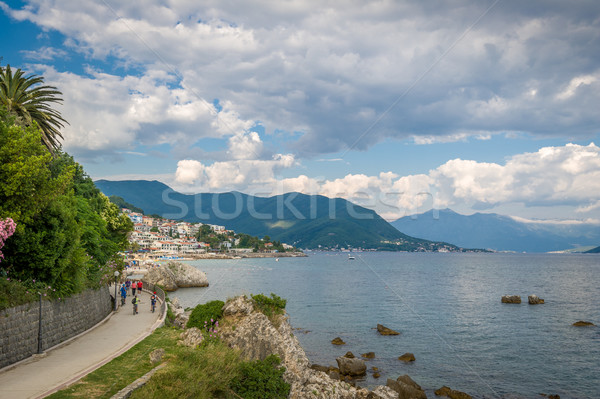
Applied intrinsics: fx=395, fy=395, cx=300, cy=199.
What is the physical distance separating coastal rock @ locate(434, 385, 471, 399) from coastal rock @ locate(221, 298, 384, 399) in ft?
29.3

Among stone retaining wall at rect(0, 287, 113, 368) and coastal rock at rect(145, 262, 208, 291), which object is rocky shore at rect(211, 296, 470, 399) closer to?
stone retaining wall at rect(0, 287, 113, 368)

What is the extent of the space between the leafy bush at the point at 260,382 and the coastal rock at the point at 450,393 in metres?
12.7

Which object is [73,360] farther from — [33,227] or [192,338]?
[33,227]

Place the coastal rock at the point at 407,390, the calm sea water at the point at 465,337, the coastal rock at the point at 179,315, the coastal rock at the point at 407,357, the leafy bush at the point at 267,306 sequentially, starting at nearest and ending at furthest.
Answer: the leafy bush at the point at 267,306 → the coastal rock at the point at 407,390 → the calm sea water at the point at 465,337 → the coastal rock at the point at 179,315 → the coastal rock at the point at 407,357

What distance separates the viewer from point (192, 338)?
16750 millimetres

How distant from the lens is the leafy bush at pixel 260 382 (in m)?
14.1

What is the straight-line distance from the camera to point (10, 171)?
53.3 ft

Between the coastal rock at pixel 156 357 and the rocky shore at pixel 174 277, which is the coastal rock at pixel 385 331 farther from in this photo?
the rocky shore at pixel 174 277

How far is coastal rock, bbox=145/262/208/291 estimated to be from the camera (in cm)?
6969

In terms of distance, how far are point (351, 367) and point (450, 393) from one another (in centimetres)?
616

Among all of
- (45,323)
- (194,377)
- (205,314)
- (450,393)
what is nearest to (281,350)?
(205,314)

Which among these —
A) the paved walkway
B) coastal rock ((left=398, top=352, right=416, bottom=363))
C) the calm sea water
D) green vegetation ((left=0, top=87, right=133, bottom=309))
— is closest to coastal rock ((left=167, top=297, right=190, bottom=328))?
the paved walkway

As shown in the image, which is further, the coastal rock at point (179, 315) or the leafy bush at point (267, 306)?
the coastal rock at point (179, 315)

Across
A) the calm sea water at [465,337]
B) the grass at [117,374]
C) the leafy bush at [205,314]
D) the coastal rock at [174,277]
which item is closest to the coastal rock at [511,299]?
the calm sea water at [465,337]
